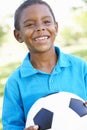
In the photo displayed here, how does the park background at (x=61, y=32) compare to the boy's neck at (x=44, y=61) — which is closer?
the boy's neck at (x=44, y=61)

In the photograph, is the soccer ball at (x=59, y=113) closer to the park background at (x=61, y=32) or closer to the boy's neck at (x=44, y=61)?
the boy's neck at (x=44, y=61)

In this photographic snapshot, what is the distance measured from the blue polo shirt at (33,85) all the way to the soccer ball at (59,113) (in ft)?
0.38

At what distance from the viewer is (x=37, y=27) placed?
273cm

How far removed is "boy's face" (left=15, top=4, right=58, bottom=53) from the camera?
9.01ft

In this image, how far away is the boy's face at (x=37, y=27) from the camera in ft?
9.01

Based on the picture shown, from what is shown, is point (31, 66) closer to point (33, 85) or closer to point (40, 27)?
point (33, 85)

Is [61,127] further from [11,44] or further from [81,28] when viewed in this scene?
[81,28]

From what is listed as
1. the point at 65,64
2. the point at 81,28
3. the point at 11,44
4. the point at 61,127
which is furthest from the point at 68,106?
the point at 81,28

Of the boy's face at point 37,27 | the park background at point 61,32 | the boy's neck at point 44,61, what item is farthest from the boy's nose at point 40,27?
the park background at point 61,32

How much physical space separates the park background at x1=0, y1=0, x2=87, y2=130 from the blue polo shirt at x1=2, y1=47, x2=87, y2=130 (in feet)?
Answer: 14.9

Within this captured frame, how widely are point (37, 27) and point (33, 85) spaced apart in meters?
0.36

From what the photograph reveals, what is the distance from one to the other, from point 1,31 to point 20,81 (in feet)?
19.5

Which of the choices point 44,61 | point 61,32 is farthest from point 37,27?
point 61,32

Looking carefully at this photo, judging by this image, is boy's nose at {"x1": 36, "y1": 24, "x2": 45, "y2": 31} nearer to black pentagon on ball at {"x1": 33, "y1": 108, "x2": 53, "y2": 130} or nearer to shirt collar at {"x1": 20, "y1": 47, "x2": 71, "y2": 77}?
shirt collar at {"x1": 20, "y1": 47, "x2": 71, "y2": 77}
